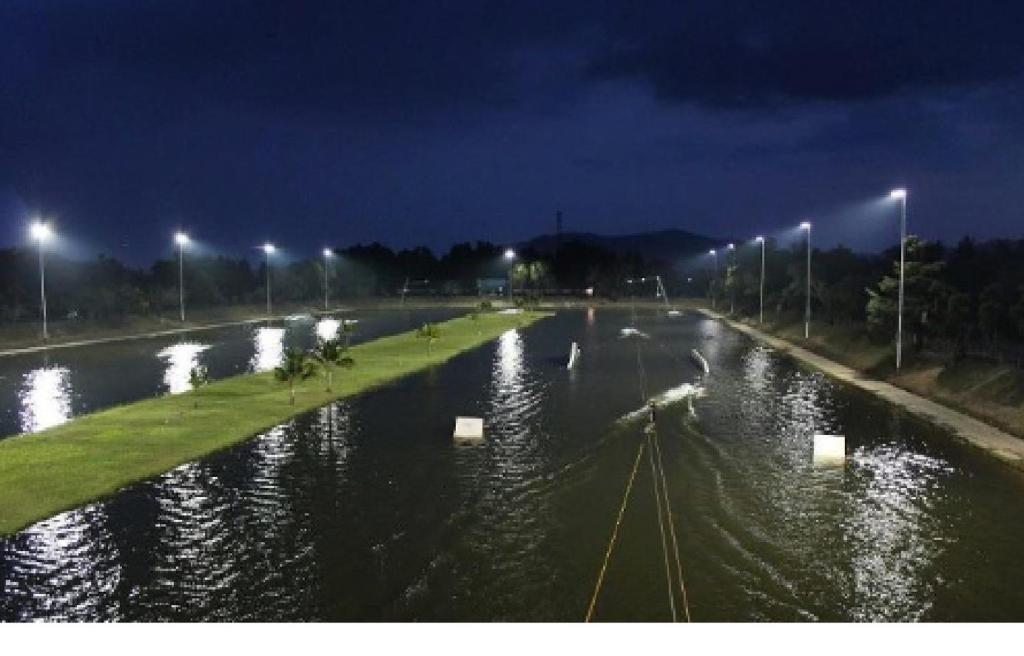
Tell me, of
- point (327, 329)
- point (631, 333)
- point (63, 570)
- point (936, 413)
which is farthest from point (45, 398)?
point (631, 333)

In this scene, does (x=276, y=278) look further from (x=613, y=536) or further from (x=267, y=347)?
(x=613, y=536)

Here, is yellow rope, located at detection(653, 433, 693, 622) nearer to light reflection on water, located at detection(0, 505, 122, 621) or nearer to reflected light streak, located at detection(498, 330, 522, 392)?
light reflection on water, located at detection(0, 505, 122, 621)

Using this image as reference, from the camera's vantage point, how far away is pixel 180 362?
56.8m

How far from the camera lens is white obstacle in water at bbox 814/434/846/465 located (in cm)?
2808

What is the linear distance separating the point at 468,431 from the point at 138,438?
1106 cm

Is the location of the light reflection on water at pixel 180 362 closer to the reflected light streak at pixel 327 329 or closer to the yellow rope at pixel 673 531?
the reflected light streak at pixel 327 329

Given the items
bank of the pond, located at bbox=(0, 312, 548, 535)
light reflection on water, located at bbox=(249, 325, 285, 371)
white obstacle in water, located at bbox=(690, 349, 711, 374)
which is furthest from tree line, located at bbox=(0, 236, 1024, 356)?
bank of the pond, located at bbox=(0, 312, 548, 535)

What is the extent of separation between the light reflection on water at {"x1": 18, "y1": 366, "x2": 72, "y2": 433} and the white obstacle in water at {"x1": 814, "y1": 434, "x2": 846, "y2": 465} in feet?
88.9

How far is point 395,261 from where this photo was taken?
183 m

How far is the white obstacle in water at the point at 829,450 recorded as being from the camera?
2808 centimetres

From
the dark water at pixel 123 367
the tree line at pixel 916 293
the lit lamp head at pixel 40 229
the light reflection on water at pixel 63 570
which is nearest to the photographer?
the light reflection on water at pixel 63 570

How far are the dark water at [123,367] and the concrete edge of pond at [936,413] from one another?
32910mm

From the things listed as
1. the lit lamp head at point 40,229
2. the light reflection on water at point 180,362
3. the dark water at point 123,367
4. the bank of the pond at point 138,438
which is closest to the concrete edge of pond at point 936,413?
the bank of the pond at point 138,438
